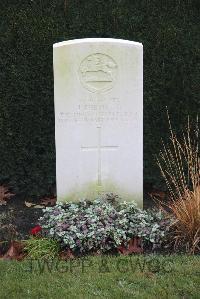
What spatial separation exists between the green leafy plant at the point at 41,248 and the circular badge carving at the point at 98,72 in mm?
1601

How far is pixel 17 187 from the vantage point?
7.18 metres

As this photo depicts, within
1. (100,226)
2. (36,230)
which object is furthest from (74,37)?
(100,226)

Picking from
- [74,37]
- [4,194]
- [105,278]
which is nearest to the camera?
[105,278]

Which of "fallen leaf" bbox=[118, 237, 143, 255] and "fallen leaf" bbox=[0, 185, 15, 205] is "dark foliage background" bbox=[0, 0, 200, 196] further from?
"fallen leaf" bbox=[118, 237, 143, 255]

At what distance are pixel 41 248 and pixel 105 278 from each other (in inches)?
34.7

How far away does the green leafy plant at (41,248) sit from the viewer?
4906 millimetres

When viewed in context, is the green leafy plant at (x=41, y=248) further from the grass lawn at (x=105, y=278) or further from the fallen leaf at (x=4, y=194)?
the fallen leaf at (x=4, y=194)

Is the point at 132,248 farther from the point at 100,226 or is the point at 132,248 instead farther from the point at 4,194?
the point at 4,194

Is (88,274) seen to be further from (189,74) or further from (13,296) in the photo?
(189,74)

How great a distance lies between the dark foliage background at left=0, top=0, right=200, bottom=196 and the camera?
6.88m

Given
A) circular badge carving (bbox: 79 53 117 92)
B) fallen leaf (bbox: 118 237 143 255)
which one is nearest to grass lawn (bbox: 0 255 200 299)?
fallen leaf (bbox: 118 237 143 255)

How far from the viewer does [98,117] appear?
18.5ft

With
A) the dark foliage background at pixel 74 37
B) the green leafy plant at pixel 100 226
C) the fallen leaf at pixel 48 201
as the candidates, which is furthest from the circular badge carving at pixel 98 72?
the fallen leaf at pixel 48 201

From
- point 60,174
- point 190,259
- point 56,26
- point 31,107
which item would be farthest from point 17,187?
point 190,259
